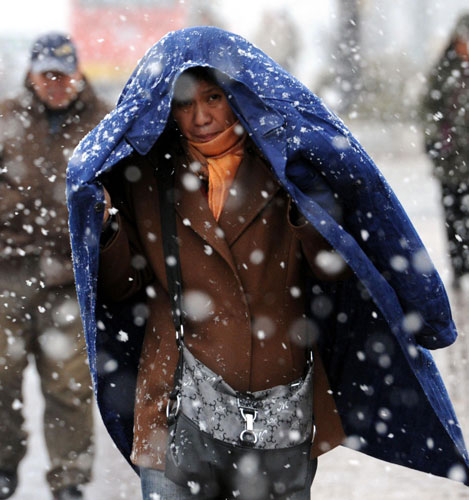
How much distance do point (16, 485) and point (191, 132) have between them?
2557 millimetres

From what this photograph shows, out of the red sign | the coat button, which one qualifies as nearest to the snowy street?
the coat button

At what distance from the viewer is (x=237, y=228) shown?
2887 mm

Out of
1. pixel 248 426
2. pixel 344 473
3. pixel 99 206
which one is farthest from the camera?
pixel 344 473

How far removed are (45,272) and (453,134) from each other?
4844mm

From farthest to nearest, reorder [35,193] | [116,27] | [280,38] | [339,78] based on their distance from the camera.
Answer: [280,38] < [116,27] < [339,78] < [35,193]

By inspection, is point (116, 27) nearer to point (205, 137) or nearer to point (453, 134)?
point (453, 134)

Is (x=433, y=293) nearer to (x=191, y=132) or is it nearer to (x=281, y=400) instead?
(x=281, y=400)

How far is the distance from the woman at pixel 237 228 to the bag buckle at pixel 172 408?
0.04 metres

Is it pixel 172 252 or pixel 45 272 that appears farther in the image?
pixel 45 272

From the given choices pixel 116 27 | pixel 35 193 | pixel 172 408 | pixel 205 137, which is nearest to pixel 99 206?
pixel 205 137

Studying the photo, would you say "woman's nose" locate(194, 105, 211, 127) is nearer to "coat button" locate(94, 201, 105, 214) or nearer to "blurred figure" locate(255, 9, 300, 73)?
"coat button" locate(94, 201, 105, 214)

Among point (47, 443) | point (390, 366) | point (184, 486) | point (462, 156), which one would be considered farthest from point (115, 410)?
point (462, 156)

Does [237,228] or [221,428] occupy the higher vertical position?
[237,228]

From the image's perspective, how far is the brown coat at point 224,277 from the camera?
2.88m
